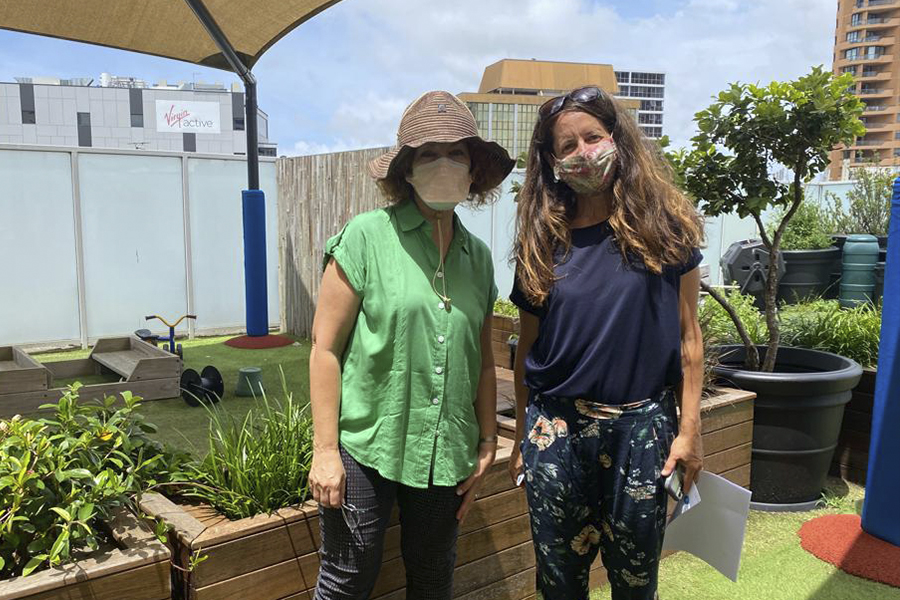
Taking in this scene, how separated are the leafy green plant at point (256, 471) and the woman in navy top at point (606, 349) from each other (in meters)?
0.76

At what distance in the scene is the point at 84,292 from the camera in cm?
782

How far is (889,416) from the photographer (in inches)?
122

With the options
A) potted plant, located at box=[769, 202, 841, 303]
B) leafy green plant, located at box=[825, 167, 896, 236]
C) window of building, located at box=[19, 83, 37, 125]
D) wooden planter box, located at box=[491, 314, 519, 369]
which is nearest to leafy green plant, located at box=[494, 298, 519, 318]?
wooden planter box, located at box=[491, 314, 519, 369]

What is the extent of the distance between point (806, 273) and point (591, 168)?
8.27 metres

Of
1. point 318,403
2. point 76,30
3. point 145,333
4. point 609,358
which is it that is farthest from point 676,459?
point 145,333

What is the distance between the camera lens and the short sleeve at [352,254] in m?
1.63

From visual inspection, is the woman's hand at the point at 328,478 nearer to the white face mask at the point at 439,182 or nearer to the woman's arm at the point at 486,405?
the woman's arm at the point at 486,405

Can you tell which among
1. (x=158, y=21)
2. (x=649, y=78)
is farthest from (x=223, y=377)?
(x=649, y=78)

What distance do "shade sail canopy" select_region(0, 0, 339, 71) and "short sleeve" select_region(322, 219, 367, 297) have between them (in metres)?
3.94

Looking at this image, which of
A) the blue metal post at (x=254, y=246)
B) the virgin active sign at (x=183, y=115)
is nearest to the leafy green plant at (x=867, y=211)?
the blue metal post at (x=254, y=246)

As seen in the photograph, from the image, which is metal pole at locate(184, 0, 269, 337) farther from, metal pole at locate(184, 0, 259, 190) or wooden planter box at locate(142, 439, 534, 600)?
wooden planter box at locate(142, 439, 534, 600)

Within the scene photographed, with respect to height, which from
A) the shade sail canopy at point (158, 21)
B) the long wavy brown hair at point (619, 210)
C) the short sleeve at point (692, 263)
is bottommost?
the short sleeve at point (692, 263)

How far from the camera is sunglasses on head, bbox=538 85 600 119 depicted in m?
1.77

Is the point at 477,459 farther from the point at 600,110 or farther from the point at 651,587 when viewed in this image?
the point at 600,110
